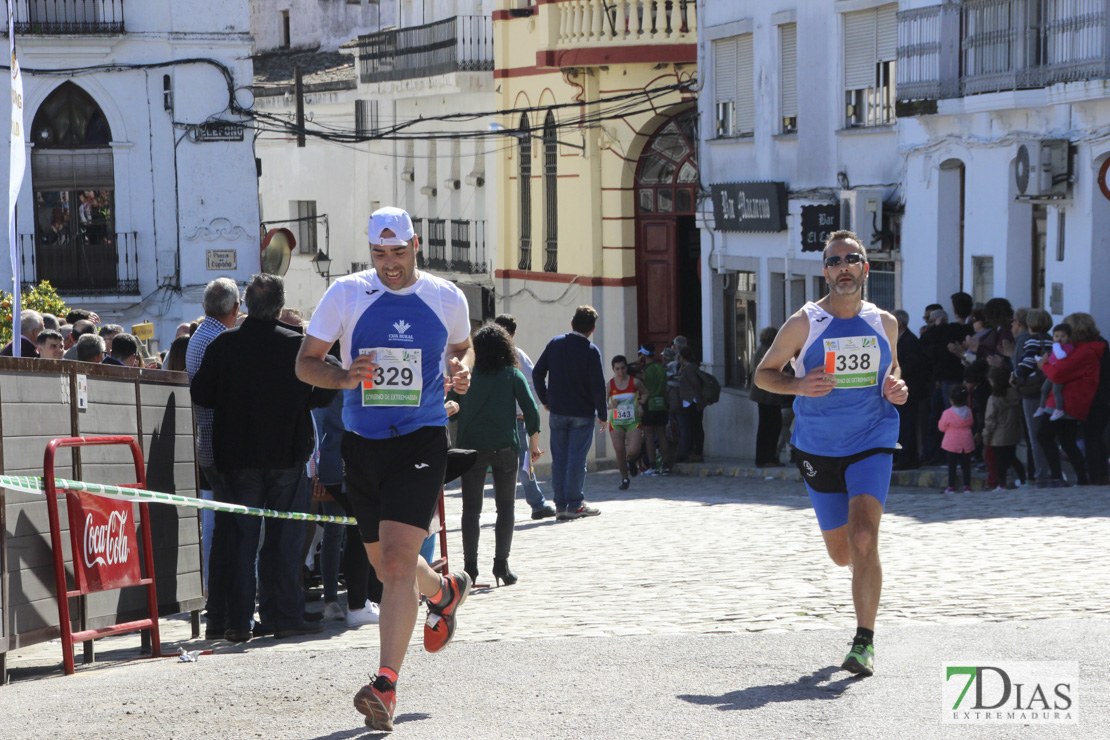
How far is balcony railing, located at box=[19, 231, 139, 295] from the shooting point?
3200 cm

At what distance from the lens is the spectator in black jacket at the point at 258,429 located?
9.20m

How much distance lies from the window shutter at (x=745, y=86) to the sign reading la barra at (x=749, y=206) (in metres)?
1.04

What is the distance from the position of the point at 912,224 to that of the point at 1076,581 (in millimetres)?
14142

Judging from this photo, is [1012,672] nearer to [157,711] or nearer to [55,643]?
[157,711]

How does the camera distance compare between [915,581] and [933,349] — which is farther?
[933,349]

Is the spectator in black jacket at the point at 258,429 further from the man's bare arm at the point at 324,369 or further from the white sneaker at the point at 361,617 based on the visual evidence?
the man's bare arm at the point at 324,369

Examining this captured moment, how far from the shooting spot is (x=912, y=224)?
23.6 metres

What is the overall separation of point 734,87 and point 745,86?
0.52m

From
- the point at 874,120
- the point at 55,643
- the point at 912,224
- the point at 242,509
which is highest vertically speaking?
the point at 874,120

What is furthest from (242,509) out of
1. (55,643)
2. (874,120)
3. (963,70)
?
(874,120)

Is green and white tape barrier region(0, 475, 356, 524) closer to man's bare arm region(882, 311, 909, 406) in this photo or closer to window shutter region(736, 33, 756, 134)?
man's bare arm region(882, 311, 909, 406)

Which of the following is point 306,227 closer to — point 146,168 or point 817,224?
point 146,168

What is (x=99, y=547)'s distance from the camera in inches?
340

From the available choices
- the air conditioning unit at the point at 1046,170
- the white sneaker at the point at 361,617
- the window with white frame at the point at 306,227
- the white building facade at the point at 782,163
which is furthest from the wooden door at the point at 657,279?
the white sneaker at the point at 361,617
